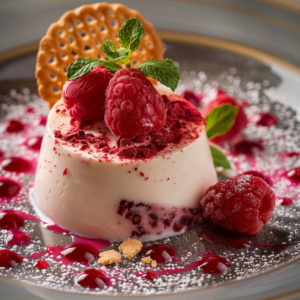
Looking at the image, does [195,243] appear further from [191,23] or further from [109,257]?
[191,23]

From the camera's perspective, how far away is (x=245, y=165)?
291 cm

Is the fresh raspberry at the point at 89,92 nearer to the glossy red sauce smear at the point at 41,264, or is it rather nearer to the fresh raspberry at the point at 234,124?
the glossy red sauce smear at the point at 41,264

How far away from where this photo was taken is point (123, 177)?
2.20 meters

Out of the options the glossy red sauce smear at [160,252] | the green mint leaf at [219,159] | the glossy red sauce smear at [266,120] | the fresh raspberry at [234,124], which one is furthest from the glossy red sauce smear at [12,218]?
the glossy red sauce smear at [266,120]

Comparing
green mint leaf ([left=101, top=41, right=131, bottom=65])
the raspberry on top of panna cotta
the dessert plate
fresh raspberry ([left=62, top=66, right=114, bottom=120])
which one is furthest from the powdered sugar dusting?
green mint leaf ([left=101, top=41, right=131, bottom=65])

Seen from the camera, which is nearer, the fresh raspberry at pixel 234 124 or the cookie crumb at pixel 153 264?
the cookie crumb at pixel 153 264

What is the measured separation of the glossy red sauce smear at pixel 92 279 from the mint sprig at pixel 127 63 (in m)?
0.85

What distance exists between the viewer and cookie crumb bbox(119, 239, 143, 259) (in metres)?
2.21

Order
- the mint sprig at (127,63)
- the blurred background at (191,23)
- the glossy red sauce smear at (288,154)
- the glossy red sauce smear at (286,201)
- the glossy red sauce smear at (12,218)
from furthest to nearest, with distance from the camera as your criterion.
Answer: the blurred background at (191,23), the glossy red sauce smear at (288,154), the glossy red sauce smear at (286,201), the glossy red sauce smear at (12,218), the mint sprig at (127,63)

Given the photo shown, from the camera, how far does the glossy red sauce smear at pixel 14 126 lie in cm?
317

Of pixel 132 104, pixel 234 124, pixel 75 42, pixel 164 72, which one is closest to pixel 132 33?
pixel 164 72

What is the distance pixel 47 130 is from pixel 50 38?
1.98 feet

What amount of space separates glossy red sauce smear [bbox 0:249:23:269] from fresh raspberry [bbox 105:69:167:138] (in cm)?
72

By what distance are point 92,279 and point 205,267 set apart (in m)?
0.50
